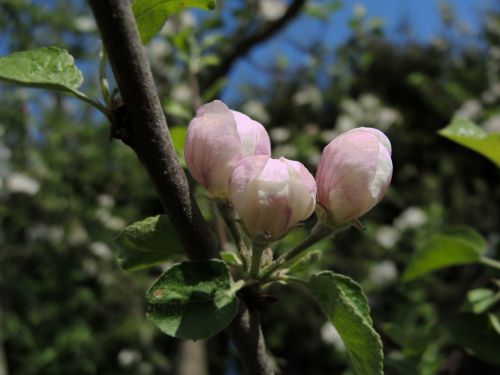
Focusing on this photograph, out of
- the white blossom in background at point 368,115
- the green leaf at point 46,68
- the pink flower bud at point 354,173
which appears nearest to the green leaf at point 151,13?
the green leaf at point 46,68

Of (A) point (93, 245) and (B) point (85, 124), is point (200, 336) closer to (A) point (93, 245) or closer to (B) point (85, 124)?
(A) point (93, 245)

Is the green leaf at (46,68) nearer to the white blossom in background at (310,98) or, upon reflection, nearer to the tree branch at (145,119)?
the tree branch at (145,119)

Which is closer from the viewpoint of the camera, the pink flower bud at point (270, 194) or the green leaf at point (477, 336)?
the pink flower bud at point (270, 194)

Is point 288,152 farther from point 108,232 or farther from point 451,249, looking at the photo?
point 451,249

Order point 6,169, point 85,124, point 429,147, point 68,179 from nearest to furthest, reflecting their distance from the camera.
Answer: point 6,169, point 68,179, point 85,124, point 429,147

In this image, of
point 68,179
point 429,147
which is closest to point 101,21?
point 68,179

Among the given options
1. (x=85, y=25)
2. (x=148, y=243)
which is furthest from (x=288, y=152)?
(x=148, y=243)

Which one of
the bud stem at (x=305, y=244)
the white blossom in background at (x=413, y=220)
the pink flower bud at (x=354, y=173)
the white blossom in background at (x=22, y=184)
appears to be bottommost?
the white blossom in background at (x=413, y=220)
